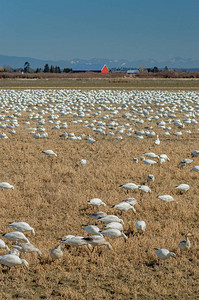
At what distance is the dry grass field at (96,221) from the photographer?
5312mm

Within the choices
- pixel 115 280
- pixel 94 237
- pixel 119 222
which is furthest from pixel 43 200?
pixel 115 280

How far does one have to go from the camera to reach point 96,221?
754cm

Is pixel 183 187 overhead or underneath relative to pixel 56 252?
overhead

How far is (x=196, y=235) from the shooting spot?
22.1 ft

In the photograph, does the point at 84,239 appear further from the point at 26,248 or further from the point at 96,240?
the point at 26,248

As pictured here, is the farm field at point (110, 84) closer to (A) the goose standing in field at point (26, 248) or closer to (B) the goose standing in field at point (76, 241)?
(B) the goose standing in field at point (76, 241)

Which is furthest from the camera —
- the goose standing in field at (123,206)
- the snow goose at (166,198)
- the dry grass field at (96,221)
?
the snow goose at (166,198)

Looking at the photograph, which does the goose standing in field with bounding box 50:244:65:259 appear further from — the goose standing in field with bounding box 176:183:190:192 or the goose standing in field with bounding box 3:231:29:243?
the goose standing in field with bounding box 176:183:190:192

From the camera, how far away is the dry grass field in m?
5.31

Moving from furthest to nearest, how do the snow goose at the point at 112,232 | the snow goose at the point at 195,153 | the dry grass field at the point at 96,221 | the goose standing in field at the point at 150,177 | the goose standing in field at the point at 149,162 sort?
the snow goose at the point at 195,153 < the goose standing in field at the point at 149,162 < the goose standing in field at the point at 150,177 < the snow goose at the point at 112,232 < the dry grass field at the point at 96,221

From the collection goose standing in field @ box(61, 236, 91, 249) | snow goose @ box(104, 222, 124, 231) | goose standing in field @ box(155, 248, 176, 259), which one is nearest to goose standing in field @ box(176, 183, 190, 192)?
snow goose @ box(104, 222, 124, 231)

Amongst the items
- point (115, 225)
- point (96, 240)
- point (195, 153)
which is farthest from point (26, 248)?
point (195, 153)

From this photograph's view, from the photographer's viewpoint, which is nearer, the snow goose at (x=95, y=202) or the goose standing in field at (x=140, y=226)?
the goose standing in field at (x=140, y=226)

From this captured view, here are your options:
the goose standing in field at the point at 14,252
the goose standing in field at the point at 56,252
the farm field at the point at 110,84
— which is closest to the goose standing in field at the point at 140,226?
the goose standing in field at the point at 56,252
